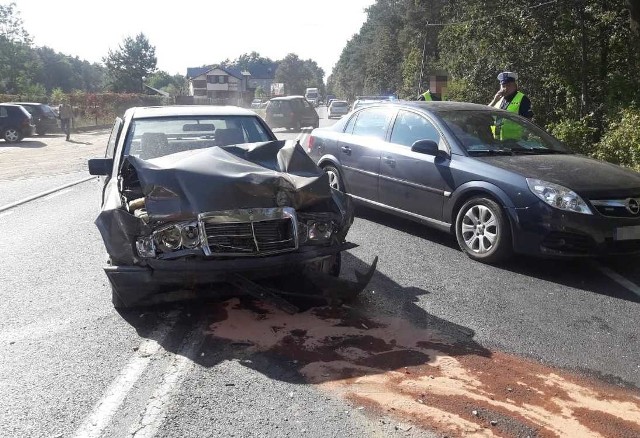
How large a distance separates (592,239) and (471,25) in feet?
56.2

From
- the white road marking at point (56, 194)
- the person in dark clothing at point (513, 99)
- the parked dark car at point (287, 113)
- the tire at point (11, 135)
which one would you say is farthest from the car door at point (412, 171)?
the parked dark car at point (287, 113)

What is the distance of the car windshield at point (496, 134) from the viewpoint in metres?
6.69

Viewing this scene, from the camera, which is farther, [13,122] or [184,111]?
[13,122]

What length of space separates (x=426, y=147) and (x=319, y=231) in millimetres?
2352

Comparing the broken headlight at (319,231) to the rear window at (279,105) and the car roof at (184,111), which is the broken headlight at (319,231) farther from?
the rear window at (279,105)

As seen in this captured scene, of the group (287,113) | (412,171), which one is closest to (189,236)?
(412,171)

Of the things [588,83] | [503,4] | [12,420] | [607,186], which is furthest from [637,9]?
[12,420]

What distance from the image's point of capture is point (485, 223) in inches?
239

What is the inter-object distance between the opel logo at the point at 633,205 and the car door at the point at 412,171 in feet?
5.65

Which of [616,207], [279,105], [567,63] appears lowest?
[279,105]

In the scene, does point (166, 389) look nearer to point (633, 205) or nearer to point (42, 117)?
point (633, 205)

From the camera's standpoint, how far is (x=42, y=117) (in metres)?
28.5

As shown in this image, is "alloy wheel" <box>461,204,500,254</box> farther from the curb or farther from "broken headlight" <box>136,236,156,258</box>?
the curb


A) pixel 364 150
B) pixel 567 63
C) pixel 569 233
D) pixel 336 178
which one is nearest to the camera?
pixel 569 233
